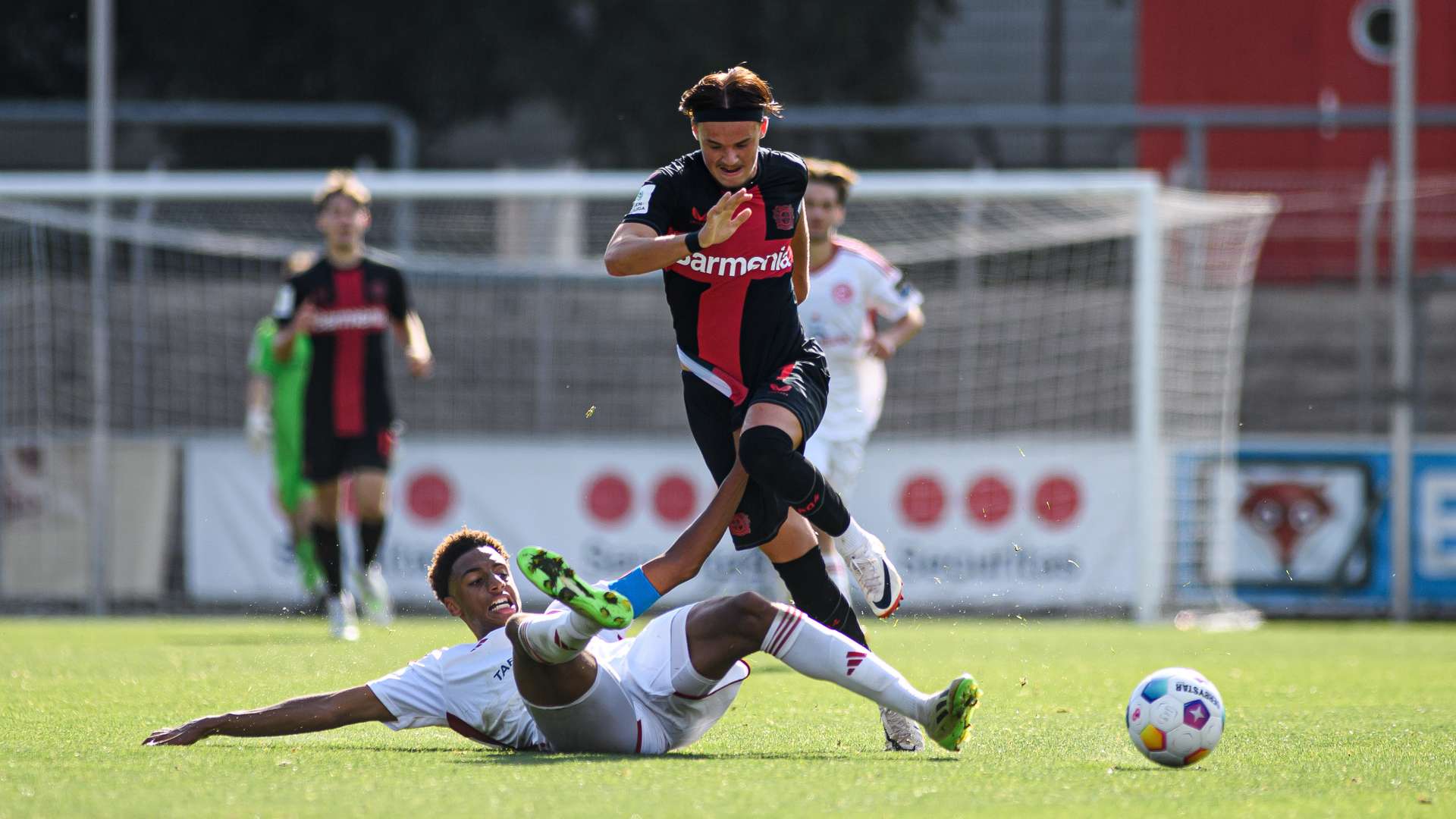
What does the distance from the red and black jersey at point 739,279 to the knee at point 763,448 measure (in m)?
0.39

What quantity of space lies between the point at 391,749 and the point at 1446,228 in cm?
1186

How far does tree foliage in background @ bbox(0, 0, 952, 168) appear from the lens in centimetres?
1617

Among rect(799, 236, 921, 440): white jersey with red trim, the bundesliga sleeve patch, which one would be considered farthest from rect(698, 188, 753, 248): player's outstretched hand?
rect(799, 236, 921, 440): white jersey with red trim

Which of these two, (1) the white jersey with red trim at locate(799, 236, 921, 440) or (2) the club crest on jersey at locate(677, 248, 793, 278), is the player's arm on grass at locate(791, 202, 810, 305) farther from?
(1) the white jersey with red trim at locate(799, 236, 921, 440)

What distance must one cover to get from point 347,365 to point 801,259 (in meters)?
5.38

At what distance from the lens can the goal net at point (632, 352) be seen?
1254 centimetres

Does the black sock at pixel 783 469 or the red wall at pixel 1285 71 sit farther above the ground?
the red wall at pixel 1285 71

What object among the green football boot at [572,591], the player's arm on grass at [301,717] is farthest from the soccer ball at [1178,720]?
the player's arm on grass at [301,717]

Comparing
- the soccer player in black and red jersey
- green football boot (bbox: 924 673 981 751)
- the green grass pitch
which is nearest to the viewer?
the green grass pitch

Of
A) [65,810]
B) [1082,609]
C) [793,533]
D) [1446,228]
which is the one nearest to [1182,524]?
[1082,609]

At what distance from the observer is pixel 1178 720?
4.79m

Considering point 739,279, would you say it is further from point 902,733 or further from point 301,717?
point 301,717

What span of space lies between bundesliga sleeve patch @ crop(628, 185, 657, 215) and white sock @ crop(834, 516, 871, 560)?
1.12m

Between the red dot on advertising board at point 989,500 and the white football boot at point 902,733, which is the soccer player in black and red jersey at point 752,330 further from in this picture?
the red dot on advertising board at point 989,500
